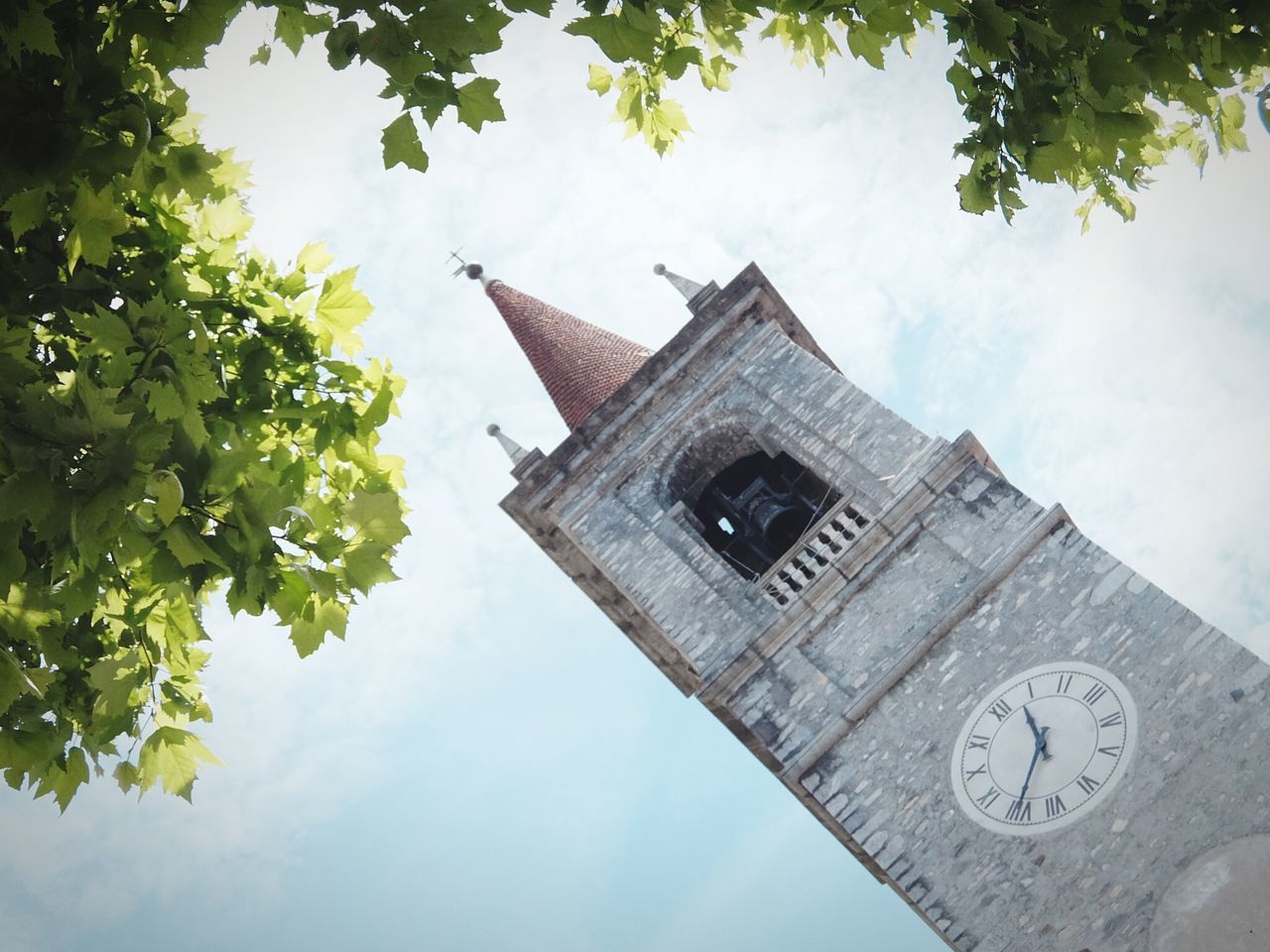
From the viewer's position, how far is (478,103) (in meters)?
2.99

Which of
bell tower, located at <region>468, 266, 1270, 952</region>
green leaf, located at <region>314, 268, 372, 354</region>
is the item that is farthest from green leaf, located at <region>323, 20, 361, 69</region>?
bell tower, located at <region>468, 266, 1270, 952</region>

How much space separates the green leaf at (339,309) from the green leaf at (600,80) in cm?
158

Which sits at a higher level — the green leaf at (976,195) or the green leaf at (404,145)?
the green leaf at (404,145)

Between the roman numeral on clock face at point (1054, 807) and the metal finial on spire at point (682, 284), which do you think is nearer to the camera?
the roman numeral on clock face at point (1054, 807)

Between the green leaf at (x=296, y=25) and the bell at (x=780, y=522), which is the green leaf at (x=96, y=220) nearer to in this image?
the green leaf at (x=296, y=25)

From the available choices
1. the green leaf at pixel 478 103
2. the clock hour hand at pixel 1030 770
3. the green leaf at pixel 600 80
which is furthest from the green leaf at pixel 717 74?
the clock hour hand at pixel 1030 770

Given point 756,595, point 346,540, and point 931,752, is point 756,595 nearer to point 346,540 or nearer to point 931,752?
point 931,752

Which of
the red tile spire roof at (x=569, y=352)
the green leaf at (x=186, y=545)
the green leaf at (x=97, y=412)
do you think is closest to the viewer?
the green leaf at (x=97, y=412)

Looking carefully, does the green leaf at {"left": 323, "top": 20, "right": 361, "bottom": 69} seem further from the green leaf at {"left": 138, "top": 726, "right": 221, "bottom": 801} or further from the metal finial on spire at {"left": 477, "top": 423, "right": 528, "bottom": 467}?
the metal finial on spire at {"left": 477, "top": 423, "right": 528, "bottom": 467}

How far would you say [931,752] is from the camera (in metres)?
10.4

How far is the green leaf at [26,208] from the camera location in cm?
290

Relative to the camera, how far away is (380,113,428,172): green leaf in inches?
117

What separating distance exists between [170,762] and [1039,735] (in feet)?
28.3

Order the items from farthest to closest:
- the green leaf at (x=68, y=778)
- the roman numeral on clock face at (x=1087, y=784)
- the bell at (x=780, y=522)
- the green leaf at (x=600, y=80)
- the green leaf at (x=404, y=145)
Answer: the bell at (x=780, y=522) → the roman numeral on clock face at (x=1087, y=784) → the green leaf at (x=600, y=80) → the green leaf at (x=68, y=778) → the green leaf at (x=404, y=145)
